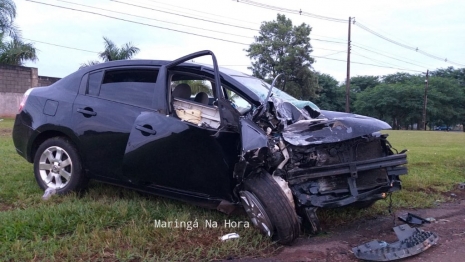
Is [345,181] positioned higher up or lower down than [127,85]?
lower down

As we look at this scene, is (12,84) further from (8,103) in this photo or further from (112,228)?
(112,228)

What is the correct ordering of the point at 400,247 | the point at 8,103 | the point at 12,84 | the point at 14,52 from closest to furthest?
the point at 400,247
the point at 8,103
the point at 12,84
the point at 14,52

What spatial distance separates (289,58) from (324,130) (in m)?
32.0

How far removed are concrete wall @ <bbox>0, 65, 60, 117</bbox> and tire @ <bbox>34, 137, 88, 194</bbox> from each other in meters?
19.0

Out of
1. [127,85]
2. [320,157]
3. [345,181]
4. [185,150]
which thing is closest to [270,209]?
[320,157]

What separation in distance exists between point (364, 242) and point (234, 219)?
1252mm

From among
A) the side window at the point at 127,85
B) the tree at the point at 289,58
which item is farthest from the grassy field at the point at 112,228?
the tree at the point at 289,58

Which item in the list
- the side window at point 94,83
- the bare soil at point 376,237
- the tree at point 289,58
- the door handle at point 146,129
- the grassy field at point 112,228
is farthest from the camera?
the tree at point 289,58

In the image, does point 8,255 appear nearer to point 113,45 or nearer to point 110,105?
point 110,105

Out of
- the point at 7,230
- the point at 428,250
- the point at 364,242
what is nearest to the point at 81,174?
the point at 7,230

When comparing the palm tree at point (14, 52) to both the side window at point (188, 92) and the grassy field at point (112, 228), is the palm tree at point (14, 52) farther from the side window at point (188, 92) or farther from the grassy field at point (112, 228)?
the side window at point (188, 92)

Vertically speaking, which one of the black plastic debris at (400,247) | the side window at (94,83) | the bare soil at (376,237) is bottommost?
the bare soil at (376,237)

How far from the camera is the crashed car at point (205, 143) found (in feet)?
12.9

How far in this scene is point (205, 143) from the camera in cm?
416
